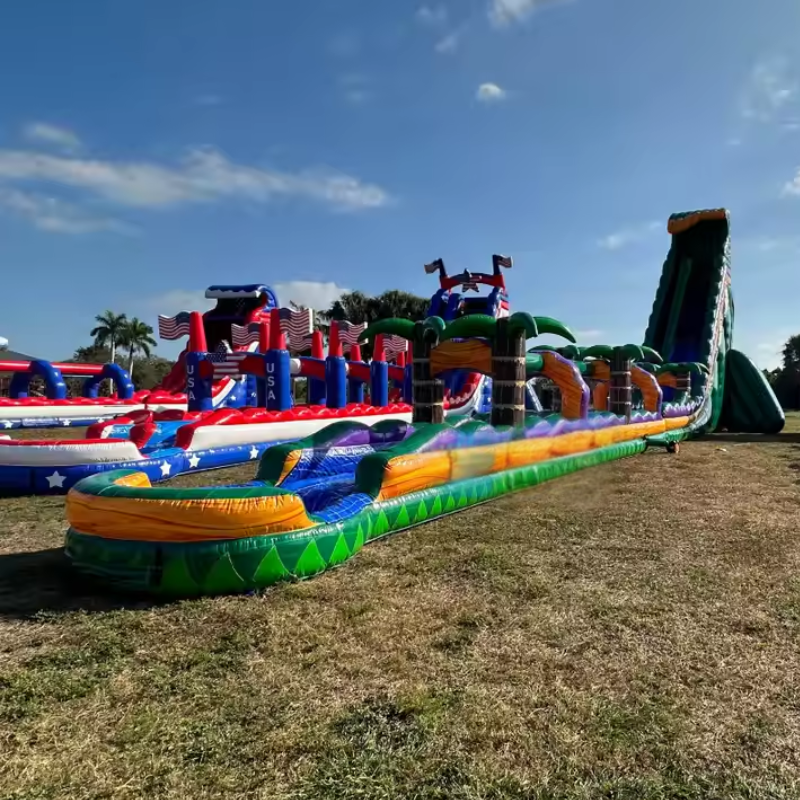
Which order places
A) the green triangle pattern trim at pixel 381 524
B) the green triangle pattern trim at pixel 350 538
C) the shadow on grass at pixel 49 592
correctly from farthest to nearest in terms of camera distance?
the green triangle pattern trim at pixel 381 524 → the green triangle pattern trim at pixel 350 538 → the shadow on grass at pixel 49 592

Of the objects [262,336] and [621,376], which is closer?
[621,376]

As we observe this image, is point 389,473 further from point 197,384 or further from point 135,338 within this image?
point 135,338

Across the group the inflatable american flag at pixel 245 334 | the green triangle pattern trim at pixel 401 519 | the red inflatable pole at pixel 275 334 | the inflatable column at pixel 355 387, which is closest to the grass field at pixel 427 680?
the green triangle pattern trim at pixel 401 519

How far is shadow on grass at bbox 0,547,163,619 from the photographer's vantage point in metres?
3.14

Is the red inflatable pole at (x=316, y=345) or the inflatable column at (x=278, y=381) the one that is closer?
the inflatable column at (x=278, y=381)

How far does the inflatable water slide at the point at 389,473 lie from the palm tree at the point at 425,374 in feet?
0.05

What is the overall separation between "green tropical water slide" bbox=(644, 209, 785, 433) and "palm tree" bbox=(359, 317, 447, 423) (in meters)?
8.21

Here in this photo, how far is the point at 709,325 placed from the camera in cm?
1445

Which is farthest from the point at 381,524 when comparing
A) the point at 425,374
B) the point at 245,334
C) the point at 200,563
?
the point at 245,334

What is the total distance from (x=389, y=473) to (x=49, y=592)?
2178 mm

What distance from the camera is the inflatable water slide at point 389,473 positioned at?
329cm

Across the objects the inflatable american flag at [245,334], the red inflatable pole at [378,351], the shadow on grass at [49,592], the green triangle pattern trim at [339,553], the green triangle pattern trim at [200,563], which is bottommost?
the shadow on grass at [49,592]

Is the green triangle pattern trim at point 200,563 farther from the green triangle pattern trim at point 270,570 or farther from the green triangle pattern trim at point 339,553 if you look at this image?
the green triangle pattern trim at point 339,553

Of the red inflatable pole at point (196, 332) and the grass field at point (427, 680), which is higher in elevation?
the red inflatable pole at point (196, 332)
